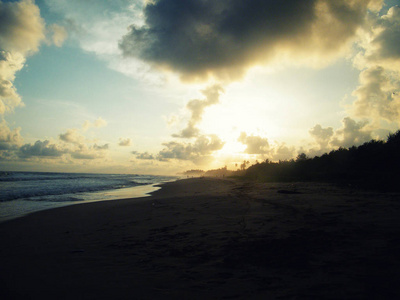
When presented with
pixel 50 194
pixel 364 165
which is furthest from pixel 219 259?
pixel 364 165

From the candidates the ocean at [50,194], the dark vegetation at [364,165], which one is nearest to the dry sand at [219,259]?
the ocean at [50,194]

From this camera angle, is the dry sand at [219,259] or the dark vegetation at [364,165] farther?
the dark vegetation at [364,165]

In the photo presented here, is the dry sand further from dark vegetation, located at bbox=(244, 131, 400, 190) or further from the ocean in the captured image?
dark vegetation, located at bbox=(244, 131, 400, 190)

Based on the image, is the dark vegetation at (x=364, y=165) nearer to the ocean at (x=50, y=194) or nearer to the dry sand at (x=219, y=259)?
the dry sand at (x=219, y=259)

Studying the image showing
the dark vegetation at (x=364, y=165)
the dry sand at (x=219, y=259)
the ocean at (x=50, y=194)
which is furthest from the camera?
the dark vegetation at (x=364, y=165)

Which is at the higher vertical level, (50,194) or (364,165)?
(364,165)

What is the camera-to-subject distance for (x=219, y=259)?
16.2 feet

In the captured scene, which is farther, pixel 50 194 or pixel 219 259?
Answer: pixel 50 194

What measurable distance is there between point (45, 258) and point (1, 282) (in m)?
1.37

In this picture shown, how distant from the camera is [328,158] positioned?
35312 millimetres

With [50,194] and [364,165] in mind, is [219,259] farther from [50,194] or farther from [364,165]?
[364,165]

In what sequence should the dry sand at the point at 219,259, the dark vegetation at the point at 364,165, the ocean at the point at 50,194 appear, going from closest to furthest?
the dry sand at the point at 219,259 < the ocean at the point at 50,194 < the dark vegetation at the point at 364,165

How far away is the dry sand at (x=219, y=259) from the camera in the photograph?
361 cm

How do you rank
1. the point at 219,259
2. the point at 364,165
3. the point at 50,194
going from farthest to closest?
the point at 364,165
the point at 50,194
the point at 219,259
